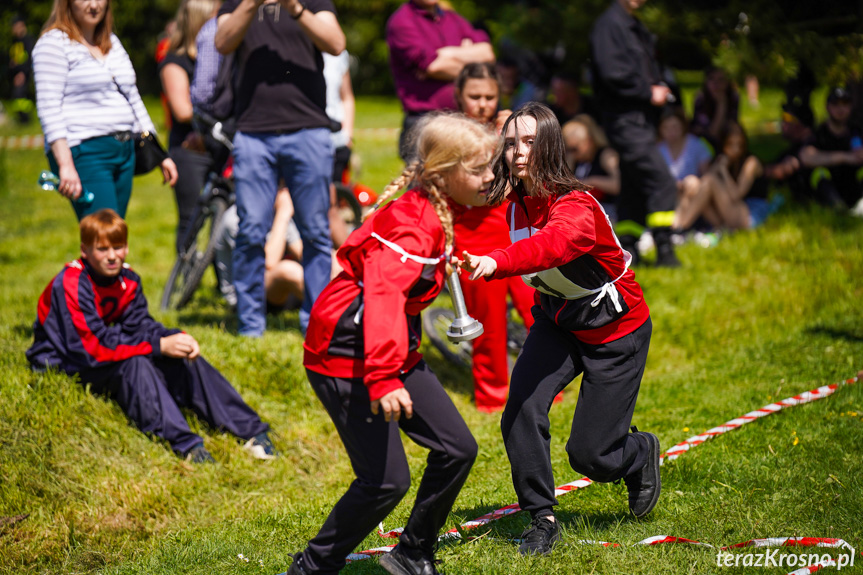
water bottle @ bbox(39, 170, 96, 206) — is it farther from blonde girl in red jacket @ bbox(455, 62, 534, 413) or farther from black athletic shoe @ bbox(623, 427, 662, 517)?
black athletic shoe @ bbox(623, 427, 662, 517)

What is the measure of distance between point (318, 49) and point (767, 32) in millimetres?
4493

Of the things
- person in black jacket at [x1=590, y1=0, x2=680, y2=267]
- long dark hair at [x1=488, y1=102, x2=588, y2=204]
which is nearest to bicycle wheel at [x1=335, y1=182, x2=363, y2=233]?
person in black jacket at [x1=590, y1=0, x2=680, y2=267]

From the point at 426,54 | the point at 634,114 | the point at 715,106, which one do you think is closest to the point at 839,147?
the point at 715,106

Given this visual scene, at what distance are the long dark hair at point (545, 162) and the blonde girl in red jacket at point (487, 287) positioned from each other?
1750 mm

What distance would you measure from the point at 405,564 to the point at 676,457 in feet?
6.21

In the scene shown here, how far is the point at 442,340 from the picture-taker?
21.9 feet

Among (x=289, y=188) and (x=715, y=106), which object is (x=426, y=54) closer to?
(x=289, y=188)

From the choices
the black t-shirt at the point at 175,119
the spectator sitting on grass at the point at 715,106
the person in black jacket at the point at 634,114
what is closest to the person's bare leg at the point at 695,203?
the spectator sitting on grass at the point at 715,106

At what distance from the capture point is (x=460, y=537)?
4.00m

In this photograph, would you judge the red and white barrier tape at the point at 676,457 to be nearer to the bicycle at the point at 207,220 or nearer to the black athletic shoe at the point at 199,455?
the black athletic shoe at the point at 199,455

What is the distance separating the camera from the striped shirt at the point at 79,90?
5508mm

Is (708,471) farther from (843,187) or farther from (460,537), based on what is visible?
(843,187)

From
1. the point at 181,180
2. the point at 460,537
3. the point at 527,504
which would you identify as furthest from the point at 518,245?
the point at 181,180

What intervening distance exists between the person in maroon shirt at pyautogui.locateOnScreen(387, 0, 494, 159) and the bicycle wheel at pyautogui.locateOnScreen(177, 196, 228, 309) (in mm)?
1718
